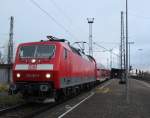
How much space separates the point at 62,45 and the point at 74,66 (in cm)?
453

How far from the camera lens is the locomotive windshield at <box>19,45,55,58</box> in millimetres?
19797

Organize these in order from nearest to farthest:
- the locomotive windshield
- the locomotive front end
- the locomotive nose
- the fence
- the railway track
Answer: the railway track < the locomotive nose < the locomotive front end < the locomotive windshield < the fence

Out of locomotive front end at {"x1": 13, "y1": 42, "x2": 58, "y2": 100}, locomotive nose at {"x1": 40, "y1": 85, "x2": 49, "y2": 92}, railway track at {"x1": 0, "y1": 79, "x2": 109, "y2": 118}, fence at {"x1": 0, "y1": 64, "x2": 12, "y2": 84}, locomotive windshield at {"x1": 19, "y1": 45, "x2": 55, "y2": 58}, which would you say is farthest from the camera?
fence at {"x1": 0, "y1": 64, "x2": 12, "y2": 84}

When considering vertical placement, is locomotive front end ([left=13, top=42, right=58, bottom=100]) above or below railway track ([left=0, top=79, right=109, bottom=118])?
above

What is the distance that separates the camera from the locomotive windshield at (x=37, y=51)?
779 inches

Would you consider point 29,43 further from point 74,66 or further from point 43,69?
point 74,66

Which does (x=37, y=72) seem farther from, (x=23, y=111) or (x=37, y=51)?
(x=23, y=111)

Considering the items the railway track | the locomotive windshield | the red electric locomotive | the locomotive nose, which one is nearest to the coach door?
the red electric locomotive

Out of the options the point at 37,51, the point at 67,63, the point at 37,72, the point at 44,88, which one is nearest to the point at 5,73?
the point at 67,63

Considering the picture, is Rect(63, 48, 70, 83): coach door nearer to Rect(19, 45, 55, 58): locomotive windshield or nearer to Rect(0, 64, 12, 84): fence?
Rect(19, 45, 55, 58): locomotive windshield

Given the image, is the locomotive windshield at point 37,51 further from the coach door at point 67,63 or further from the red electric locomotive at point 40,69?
the coach door at point 67,63

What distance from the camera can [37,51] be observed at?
20.0 meters

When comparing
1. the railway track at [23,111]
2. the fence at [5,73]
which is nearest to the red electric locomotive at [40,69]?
the railway track at [23,111]

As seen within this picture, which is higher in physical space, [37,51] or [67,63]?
[37,51]
